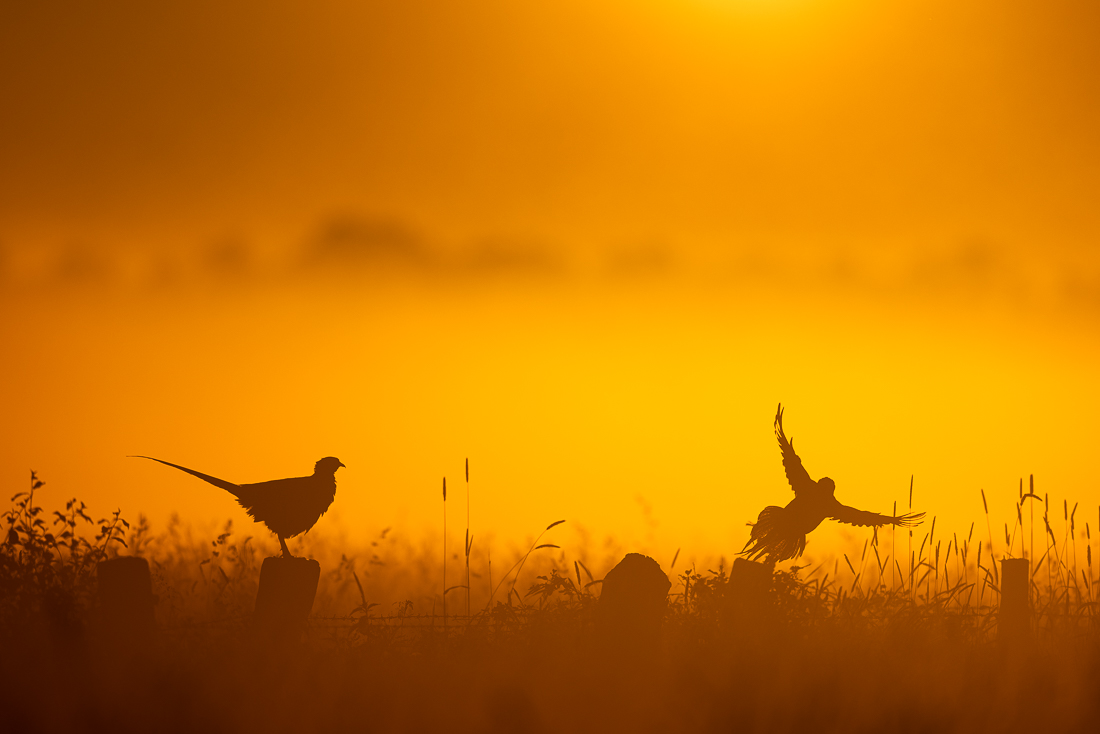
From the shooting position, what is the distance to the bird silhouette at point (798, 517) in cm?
611

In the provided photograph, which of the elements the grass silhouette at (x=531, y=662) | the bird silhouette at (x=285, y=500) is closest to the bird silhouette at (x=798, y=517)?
the grass silhouette at (x=531, y=662)

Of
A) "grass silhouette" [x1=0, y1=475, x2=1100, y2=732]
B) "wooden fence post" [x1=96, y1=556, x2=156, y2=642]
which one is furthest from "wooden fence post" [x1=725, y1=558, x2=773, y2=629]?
"wooden fence post" [x1=96, y1=556, x2=156, y2=642]

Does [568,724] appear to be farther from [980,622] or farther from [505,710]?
[980,622]

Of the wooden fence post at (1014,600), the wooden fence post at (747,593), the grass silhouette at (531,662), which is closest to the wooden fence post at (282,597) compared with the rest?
the grass silhouette at (531,662)

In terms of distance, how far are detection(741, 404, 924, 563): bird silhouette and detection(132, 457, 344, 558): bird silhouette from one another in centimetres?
→ 272

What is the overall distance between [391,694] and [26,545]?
2.53 m

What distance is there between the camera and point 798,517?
20.1 feet

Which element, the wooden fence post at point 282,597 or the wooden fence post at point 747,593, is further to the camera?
the wooden fence post at point 747,593

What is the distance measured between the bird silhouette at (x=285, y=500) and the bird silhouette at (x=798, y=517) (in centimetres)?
272

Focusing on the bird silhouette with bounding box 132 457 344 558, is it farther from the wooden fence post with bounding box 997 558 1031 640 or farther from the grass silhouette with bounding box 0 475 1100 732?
the wooden fence post with bounding box 997 558 1031 640

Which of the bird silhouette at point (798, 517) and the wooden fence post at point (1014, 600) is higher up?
the bird silhouette at point (798, 517)

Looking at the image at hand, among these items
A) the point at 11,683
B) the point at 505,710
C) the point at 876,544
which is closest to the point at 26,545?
the point at 11,683

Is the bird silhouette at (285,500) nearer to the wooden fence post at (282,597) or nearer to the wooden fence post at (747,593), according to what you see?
the wooden fence post at (282,597)

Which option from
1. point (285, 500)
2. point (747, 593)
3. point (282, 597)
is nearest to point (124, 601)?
point (282, 597)
